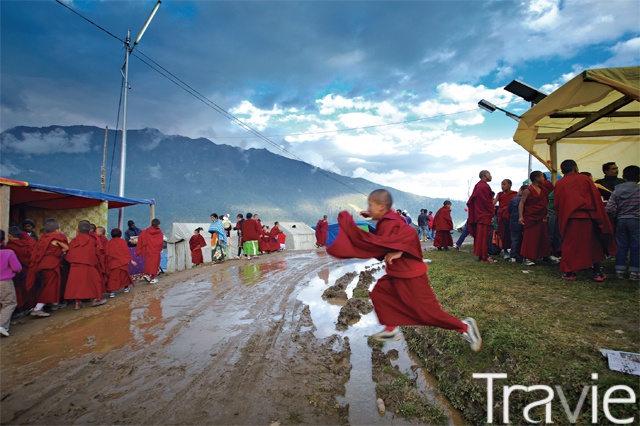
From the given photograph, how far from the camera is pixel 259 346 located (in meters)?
4.39

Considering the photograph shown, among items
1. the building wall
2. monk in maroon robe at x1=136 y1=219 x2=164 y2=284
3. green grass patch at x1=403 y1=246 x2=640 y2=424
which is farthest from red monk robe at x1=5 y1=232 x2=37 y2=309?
green grass patch at x1=403 y1=246 x2=640 y2=424

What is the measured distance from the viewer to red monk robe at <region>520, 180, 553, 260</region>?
6.81m

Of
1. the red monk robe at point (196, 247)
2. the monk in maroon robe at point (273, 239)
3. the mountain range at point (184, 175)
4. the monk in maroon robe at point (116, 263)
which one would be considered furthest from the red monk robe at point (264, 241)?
the mountain range at point (184, 175)

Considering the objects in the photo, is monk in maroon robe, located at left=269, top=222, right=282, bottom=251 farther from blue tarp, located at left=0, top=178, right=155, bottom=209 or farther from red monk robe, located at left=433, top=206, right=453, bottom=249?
red monk robe, located at left=433, top=206, right=453, bottom=249

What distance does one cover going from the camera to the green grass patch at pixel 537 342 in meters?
2.64

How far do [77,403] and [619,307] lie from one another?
5824 millimetres

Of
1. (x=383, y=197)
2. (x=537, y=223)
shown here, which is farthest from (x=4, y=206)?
(x=537, y=223)

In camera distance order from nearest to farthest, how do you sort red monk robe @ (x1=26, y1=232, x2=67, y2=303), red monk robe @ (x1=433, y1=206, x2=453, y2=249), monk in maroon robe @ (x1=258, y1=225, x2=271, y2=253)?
1. red monk robe @ (x1=26, y1=232, x2=67, y2=303)
2. red monk robe @ (x1=433, y1=206, x2=453, y2=249)
3. monk in maroon robe @ (x1=258, y1=225, x2=271, y2=253)

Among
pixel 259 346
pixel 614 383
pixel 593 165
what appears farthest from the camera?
pixel 593 165

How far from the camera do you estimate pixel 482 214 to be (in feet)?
26.2

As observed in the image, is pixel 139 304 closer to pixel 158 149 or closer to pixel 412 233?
pixel 412 233

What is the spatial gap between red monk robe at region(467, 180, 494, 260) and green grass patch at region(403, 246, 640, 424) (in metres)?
2.54

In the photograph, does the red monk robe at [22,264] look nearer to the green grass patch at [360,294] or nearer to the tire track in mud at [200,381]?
the tire track in mud at [200,381]

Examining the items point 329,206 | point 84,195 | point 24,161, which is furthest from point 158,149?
point 84,195
